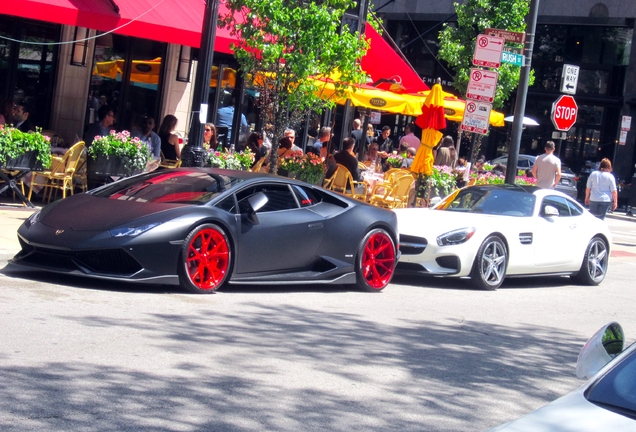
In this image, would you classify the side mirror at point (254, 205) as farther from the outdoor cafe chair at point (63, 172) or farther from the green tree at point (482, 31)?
the green tree at point (482, 31)

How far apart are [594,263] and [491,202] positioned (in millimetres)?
2055

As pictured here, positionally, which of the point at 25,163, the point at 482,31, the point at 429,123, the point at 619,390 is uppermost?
the point at 482,31

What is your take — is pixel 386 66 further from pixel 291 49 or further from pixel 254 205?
pixel 254 205

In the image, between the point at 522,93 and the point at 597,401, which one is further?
the point at 522,93

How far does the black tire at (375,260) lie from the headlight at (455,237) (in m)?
0.97

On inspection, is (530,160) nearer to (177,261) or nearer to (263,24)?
(263,24)

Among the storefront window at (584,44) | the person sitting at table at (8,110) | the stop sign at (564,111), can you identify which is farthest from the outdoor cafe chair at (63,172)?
the storefront window at (584,44)

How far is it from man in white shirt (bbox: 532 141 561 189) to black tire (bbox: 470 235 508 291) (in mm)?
6509

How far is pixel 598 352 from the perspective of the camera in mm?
3404

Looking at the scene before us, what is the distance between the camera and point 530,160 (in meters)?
31.8

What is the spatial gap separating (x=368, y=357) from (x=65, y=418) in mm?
2822

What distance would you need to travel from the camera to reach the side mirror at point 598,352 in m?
3.37

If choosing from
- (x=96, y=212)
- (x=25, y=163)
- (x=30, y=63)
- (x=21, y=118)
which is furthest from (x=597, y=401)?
(x=30, y=63)

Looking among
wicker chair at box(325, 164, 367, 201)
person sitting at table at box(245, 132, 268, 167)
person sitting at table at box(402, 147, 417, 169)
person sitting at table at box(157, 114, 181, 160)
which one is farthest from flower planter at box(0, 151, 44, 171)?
person sitting at table at box(402, 147, 417, 169)
